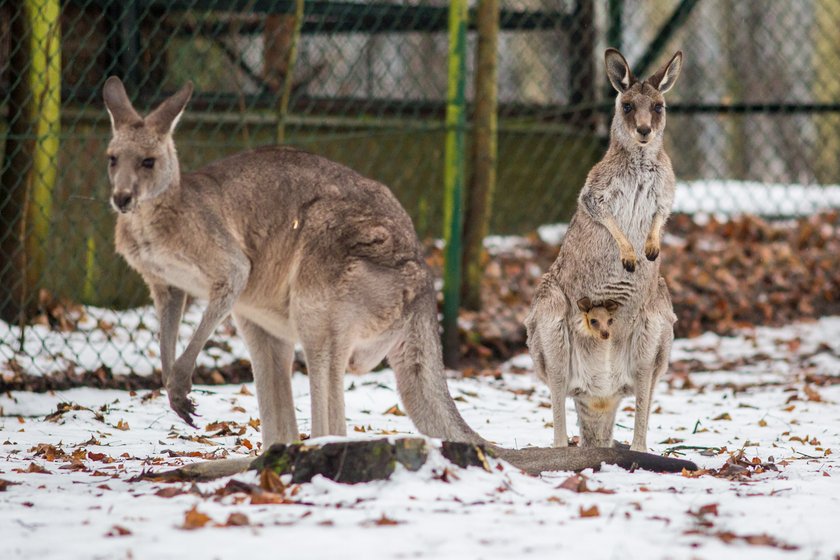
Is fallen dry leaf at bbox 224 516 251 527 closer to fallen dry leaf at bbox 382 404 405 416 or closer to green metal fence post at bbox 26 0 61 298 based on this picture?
fallen dry leaf at bbox 382 404 405 416

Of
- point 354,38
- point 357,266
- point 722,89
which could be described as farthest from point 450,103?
point 722,89

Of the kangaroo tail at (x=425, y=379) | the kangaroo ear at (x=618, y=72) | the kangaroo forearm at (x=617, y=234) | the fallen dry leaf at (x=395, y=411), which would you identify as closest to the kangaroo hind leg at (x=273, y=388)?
the kangaroo tail at (x=425, y=379)

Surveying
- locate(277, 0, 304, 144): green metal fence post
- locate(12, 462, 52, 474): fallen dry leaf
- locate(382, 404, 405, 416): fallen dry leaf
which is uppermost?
locate(277, 0, 304, 144): green metal fence post

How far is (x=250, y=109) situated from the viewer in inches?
303

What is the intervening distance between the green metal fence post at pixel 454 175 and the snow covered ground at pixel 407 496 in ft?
3.55

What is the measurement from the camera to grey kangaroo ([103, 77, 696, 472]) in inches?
174

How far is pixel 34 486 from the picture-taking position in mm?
3893

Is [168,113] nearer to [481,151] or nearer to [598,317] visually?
[598,317]

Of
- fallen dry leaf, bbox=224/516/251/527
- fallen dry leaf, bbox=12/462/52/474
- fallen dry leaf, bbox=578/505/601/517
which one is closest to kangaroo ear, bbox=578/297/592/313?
fallen dry leaf, bbox=578/505/601/517

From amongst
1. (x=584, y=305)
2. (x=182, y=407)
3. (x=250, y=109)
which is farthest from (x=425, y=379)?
(x=250, y=109)

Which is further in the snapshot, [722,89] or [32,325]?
[722,89]

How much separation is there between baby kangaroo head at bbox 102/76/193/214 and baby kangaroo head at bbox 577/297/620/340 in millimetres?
1760

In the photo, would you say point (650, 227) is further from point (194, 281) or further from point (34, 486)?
point (34, 486)

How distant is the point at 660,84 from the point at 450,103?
259cm
